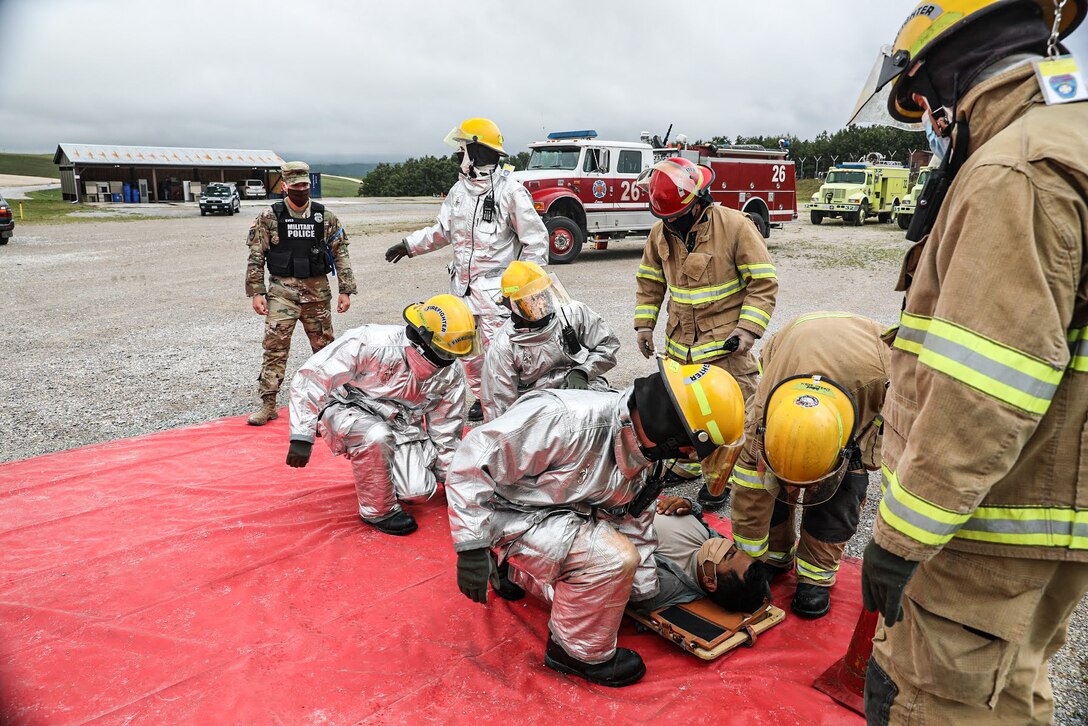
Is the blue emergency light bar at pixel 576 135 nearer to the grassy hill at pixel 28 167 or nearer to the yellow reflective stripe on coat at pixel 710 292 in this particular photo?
the yellow reflective stripe on coat at pixel 710 292

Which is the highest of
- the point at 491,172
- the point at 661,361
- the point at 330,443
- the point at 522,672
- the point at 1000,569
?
the point at 491,172

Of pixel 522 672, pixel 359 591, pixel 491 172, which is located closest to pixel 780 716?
pixel 522 672

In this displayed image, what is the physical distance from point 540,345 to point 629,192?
1109 cm

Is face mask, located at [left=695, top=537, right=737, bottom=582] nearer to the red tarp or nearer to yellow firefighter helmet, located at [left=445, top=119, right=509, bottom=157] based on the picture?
the red tarp

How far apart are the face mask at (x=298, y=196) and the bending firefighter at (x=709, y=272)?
2.75 meters

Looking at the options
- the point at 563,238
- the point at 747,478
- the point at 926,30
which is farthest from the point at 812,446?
the point at 563,238

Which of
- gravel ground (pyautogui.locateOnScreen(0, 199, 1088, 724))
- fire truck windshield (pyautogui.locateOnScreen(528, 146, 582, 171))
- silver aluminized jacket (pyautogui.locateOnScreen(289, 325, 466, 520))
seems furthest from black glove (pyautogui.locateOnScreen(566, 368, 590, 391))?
fire truck windshield (pyautogui.locateOnScreen(528, 146, 582, 171))

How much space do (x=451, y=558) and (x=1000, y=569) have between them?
2.43 m

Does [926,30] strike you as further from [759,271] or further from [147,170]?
[147,170]

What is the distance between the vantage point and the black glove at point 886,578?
1448 millimetres

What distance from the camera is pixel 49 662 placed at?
248 cm

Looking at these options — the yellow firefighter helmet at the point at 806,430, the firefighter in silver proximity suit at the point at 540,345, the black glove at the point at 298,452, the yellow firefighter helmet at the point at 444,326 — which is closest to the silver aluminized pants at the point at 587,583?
the yellow firefighter helmet at the point at 806,430

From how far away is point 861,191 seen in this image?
2338 cm

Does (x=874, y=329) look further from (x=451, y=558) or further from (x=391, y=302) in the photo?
(x=391, y=302)
